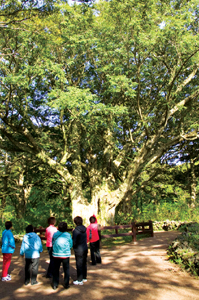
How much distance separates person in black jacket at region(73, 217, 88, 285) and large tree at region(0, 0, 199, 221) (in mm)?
7197

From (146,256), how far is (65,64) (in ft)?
42.4

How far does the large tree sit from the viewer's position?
13.3 meters

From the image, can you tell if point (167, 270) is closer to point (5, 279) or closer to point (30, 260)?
point (30, 260)

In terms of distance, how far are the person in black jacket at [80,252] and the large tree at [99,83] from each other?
7197 mm

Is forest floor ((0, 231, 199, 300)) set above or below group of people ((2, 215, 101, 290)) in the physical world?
below

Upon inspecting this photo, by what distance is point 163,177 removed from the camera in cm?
2322

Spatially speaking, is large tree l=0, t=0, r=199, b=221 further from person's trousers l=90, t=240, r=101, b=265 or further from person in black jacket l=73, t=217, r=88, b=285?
person in black jacket l=73, t=217, r=88, b=285

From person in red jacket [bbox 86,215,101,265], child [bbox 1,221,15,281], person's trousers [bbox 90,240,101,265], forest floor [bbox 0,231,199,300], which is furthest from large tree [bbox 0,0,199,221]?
forest floor [bbox 0,231,199,300]

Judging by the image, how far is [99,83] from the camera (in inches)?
710

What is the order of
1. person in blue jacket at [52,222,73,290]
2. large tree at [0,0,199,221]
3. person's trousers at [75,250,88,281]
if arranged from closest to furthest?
person in blue jacket at [52,222,73,290]
person's trousers at [75,250,88,281]
large tree at [0,0,199,221]

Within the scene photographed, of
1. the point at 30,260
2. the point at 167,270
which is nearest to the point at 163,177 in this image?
the point at 167,270

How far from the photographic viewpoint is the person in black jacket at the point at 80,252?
600cm

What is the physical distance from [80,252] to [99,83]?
550 inches

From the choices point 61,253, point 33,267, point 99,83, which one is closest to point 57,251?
point 61,253
